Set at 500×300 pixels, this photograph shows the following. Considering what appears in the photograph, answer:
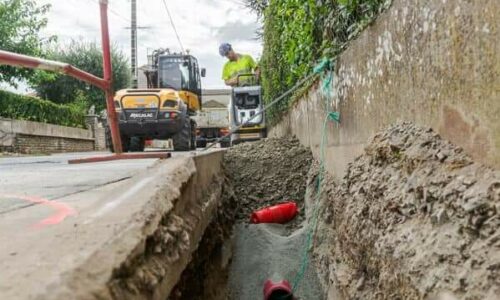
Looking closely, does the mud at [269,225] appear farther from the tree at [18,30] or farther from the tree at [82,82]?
the tree at [82,82]

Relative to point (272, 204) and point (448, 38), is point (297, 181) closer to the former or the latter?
point (272, 204)

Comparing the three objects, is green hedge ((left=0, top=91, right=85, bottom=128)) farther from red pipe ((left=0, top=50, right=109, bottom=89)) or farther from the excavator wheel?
red pipe ((left=0, top=50, right=109, bottom=89))

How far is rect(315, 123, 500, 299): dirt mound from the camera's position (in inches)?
61.5

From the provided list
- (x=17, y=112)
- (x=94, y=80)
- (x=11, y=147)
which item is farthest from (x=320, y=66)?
(x=17, y=112)

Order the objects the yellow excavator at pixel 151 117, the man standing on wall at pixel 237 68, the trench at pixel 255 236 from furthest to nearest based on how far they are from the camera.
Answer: the man standing on wall at pixel 237 68, the yellow excavator at pixel 151 117, the trench at pixel 255 236

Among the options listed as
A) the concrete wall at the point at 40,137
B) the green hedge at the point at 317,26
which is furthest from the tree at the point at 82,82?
the green hedge at the point at 317,26

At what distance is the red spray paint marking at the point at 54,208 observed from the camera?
1.67 metres

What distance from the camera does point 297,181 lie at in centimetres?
570

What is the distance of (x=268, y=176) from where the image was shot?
594 cm

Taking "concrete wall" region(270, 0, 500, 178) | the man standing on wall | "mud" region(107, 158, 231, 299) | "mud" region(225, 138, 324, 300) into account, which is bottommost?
"mud" region(225, 138, 324, 300)

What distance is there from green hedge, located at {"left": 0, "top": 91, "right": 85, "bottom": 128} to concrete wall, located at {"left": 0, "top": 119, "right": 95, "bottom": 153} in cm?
41

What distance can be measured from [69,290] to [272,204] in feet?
15.1

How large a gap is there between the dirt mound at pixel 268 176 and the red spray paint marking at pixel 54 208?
9.95ft

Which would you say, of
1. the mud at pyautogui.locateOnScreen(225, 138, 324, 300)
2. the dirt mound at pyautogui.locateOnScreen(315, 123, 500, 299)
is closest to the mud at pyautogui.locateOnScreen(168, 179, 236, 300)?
the mud at pyautogui.locateOnScreen(225, 138, 324, 300)
